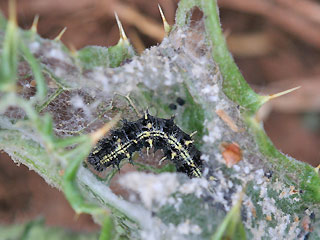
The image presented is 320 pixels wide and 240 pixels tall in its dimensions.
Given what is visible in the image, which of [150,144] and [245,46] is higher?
[245,46]

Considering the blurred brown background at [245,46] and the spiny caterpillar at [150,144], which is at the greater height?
the blurred brown background at [245,46]

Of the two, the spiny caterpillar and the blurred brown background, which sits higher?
the blurred brown background

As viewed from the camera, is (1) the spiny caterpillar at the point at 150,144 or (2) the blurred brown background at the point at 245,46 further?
(2) the blurred brown background at the point at 245,46

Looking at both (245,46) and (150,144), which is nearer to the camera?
(150,144)

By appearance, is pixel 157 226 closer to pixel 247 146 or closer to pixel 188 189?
pixel 188 189

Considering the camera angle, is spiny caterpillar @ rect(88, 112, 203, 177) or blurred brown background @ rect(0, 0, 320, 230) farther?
blurred brown background @ rect(0, 0, 320, 230)
